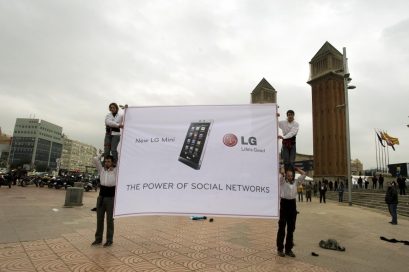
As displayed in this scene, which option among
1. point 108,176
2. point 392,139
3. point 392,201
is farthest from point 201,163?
point 392,139

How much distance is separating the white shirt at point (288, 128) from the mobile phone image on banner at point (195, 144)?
168cm

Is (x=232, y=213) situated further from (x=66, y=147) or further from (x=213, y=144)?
(x=66, y=147)

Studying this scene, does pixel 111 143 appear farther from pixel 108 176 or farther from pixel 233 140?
pixel 233 140

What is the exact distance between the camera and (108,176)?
20.9 ft

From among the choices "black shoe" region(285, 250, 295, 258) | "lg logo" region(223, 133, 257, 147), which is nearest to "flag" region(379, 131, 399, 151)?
"black shoe" region(285, 250, 295, 258)

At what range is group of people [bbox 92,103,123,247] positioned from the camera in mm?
6285

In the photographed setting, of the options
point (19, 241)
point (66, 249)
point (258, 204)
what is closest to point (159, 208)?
point (258, 204)

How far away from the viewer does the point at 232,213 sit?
5.20 meters

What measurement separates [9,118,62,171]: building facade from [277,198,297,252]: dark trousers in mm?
127153

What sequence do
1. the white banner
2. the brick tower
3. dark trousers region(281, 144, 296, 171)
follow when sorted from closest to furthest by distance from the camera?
the white banner, dark trousers region(281, 144, 296, 171), the brick tower

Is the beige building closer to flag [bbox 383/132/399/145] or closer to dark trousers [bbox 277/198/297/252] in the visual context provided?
flag [bbox 383/132/399/145]

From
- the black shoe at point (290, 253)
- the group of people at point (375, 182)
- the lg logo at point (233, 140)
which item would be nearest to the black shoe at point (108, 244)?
the lg logo at point (233, 140)

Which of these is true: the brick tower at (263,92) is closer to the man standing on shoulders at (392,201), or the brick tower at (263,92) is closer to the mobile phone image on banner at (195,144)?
the man standing on shoulders at (392,201)

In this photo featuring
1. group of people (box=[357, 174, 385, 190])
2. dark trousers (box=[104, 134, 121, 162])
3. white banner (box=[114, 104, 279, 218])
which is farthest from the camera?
group of people (box=[357, 174, 385, 190])
